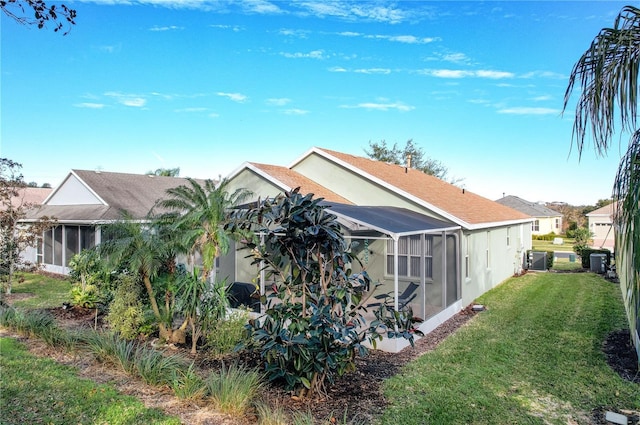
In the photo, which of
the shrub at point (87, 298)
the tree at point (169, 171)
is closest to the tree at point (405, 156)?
the tree at point (169, 171)

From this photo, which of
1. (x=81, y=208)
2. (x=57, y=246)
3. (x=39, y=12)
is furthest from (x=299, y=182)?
(x=57, y=246)

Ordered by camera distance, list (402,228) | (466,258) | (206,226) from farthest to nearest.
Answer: (466,258) < (402,228) < (206,226)

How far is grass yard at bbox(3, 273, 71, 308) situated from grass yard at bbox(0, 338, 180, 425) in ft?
22.4

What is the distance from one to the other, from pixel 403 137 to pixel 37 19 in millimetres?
42199

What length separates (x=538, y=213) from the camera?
153ft

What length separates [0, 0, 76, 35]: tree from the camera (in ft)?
14.7

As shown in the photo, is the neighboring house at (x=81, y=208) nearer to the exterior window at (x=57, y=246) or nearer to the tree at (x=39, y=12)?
the exterior window at (x=57, y=246)

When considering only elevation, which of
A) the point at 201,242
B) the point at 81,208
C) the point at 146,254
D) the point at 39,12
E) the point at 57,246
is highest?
the point at 39,12

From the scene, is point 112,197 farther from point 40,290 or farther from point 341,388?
point 341,388

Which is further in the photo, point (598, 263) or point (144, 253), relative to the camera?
point (598, 263)

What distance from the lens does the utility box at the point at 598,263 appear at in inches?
800

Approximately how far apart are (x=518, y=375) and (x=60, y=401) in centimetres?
747

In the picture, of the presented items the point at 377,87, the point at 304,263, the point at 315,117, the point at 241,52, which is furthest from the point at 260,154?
the point at 304,263

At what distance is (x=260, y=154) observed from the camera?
95.8 feet
